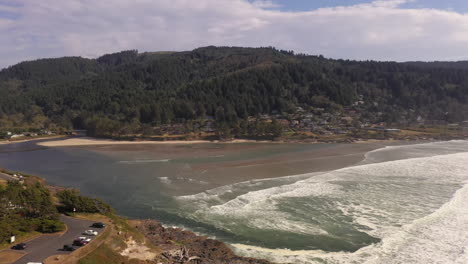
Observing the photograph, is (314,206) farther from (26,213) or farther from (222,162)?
(222,162)

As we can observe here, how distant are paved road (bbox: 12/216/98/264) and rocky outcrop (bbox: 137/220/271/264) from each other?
16.0ft

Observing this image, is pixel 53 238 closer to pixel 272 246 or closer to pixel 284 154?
pixel 272 246

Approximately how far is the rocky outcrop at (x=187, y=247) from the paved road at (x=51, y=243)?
4869 millimetres

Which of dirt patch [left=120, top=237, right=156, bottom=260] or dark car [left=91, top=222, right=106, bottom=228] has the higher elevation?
dark car [left=91, top=222, right=106, bottom=228]

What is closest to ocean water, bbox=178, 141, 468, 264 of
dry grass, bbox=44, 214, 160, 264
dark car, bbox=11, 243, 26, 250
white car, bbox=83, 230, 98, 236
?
dry grass, bbox=44, 214, 160, 264

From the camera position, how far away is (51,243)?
75.5 ft

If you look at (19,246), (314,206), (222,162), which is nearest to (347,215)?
(314,206)

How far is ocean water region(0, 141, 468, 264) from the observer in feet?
83.9

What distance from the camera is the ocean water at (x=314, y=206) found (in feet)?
83.9

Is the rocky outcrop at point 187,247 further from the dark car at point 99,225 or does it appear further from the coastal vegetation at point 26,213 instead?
the coastal vegetation at point 26,213

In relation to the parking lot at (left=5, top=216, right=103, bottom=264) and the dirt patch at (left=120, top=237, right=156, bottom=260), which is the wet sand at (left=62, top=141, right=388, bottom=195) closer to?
the parking lot at (left=5, top=216, right=103, bottom=264)

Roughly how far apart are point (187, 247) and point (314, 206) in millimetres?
16152

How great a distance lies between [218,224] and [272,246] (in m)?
6.33

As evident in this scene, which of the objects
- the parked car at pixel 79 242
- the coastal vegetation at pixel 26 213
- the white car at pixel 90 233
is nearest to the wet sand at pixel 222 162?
the coastal vegetation at pixel 26 213
